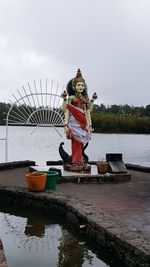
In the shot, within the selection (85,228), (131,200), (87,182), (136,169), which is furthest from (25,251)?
(136,169)

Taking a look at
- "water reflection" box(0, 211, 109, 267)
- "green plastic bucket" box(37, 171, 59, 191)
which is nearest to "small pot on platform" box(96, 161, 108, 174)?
"green plastic bucket" box(37, 171, 59, 191)

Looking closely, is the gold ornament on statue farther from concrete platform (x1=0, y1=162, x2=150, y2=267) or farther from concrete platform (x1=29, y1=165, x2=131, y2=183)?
concrete platform (x1=0, y1=162, x2=150, y2=267)

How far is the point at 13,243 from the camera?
6.13 meters

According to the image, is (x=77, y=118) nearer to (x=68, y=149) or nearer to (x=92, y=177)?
(x=92, y=177)

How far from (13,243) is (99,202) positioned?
6.91ft

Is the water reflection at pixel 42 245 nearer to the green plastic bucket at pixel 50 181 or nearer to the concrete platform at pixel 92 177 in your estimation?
the green plastic bucket at pixel 50 181

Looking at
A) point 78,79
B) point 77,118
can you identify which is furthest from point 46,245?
point 78,79

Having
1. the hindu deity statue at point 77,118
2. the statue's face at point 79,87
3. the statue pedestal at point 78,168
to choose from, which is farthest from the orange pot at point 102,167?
the statue's face at point 79,87

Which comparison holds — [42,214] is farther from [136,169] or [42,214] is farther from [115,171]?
[136,169]

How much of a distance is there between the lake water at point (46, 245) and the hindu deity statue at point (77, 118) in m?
3.47

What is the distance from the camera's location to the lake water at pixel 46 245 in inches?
213

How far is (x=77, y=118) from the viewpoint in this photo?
10.9 meters

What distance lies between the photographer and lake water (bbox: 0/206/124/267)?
17.7 feet

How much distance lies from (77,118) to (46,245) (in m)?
5.30
